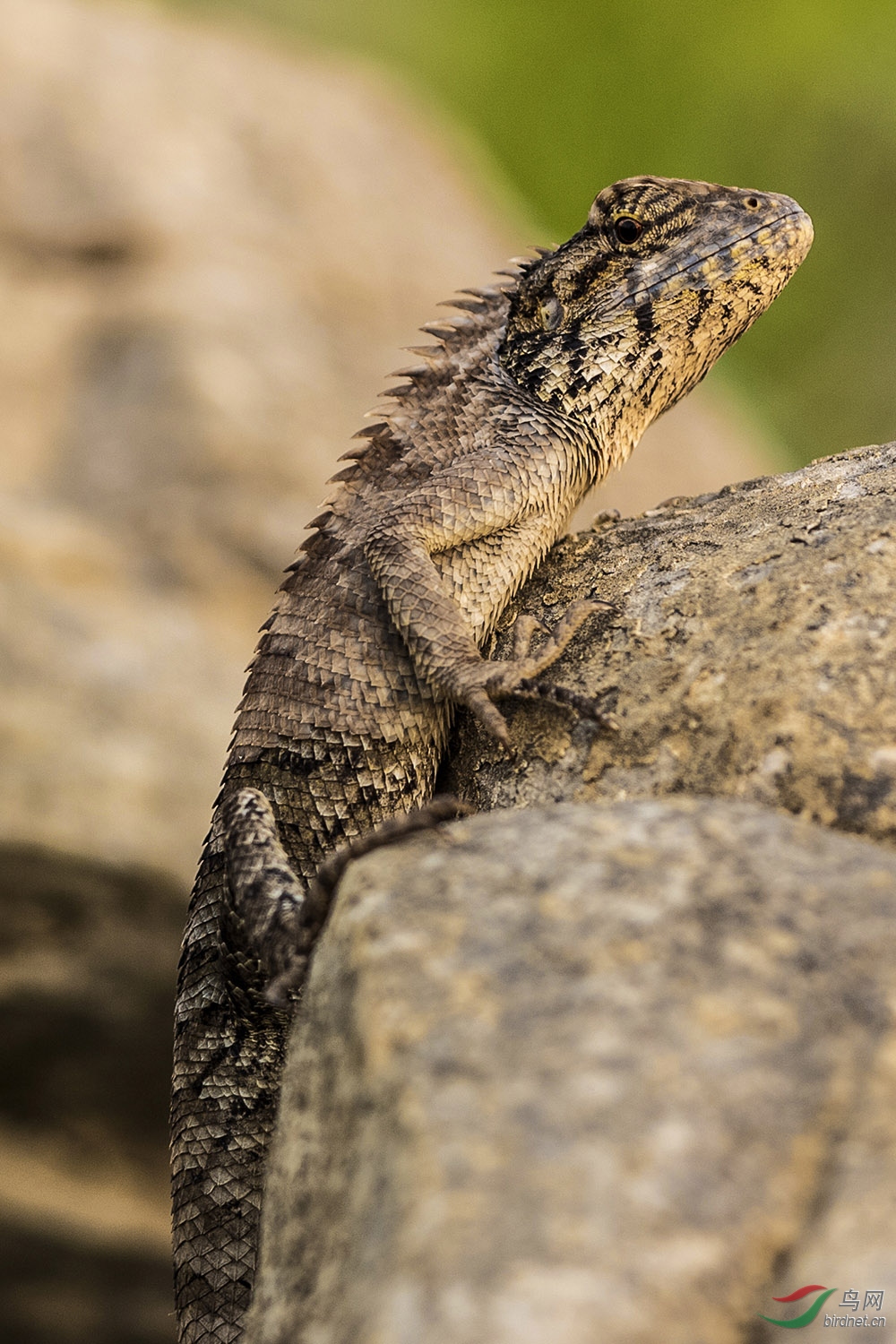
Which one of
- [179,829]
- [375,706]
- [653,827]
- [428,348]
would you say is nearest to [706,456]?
[179,829]

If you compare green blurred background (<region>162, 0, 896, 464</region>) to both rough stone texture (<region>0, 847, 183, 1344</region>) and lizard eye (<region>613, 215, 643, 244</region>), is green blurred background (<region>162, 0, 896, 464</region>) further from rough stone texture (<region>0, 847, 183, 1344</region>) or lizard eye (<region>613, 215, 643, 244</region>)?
lizard eye (<region>613, 215, 643, 244</region>)

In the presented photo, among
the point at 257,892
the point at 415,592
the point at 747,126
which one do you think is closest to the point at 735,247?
the point at 415,592

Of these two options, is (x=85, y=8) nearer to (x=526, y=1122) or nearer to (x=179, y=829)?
(x=179, y=829)

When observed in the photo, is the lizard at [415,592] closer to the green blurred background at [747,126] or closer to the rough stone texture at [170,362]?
the rough stone texture at [170,362]

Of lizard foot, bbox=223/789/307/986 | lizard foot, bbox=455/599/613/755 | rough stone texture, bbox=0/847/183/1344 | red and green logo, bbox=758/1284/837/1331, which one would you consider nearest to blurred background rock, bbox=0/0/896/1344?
rough stone texture, bbox=0/847/183/1344

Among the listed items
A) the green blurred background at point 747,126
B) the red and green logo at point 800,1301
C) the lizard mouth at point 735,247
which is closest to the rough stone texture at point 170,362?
the green blurred background at point 747,126

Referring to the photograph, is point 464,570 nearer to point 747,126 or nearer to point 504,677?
point 504,677
